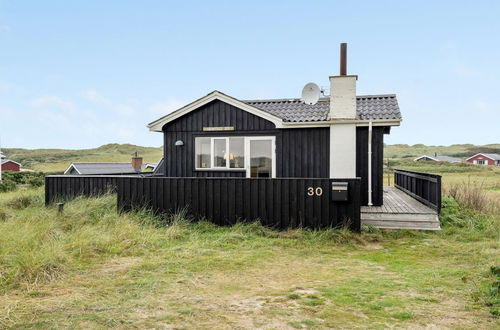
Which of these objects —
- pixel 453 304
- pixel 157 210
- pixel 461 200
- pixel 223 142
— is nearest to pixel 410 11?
pixel 461 200

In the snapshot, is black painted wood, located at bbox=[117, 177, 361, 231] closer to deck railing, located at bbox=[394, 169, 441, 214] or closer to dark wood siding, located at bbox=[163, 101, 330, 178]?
deck railing, located at bbox=[394, 169, 441, 214]

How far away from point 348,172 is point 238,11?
1076 centimetres

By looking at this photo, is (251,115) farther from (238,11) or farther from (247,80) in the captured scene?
(247,80)

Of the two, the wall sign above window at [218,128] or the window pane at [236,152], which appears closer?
the window pane at [236,152]

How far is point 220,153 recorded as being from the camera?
1209cm

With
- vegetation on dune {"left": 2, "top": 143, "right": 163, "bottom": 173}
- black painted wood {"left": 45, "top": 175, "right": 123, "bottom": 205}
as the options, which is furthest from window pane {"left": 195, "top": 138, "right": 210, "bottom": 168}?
vegetation on dune {"left": 2, "top": 143, "right": 163, "bottom": 173}

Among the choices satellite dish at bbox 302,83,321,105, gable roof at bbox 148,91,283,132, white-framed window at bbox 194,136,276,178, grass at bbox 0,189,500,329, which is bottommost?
grass at bbox 0,189,500,329

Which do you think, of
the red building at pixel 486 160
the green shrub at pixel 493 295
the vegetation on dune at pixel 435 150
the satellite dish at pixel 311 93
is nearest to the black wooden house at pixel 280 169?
the satellite dish at pixel 311 93

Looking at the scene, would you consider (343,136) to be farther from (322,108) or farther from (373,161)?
(322,108)

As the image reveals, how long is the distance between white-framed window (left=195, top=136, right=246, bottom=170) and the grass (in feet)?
11.4

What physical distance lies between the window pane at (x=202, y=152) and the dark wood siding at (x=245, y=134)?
0.56 feet

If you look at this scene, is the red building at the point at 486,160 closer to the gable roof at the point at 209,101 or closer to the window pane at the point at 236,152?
the gable roof at the point at 209,101

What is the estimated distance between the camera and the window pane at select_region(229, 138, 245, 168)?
38.8ft

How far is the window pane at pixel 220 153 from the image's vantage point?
12.0 m
